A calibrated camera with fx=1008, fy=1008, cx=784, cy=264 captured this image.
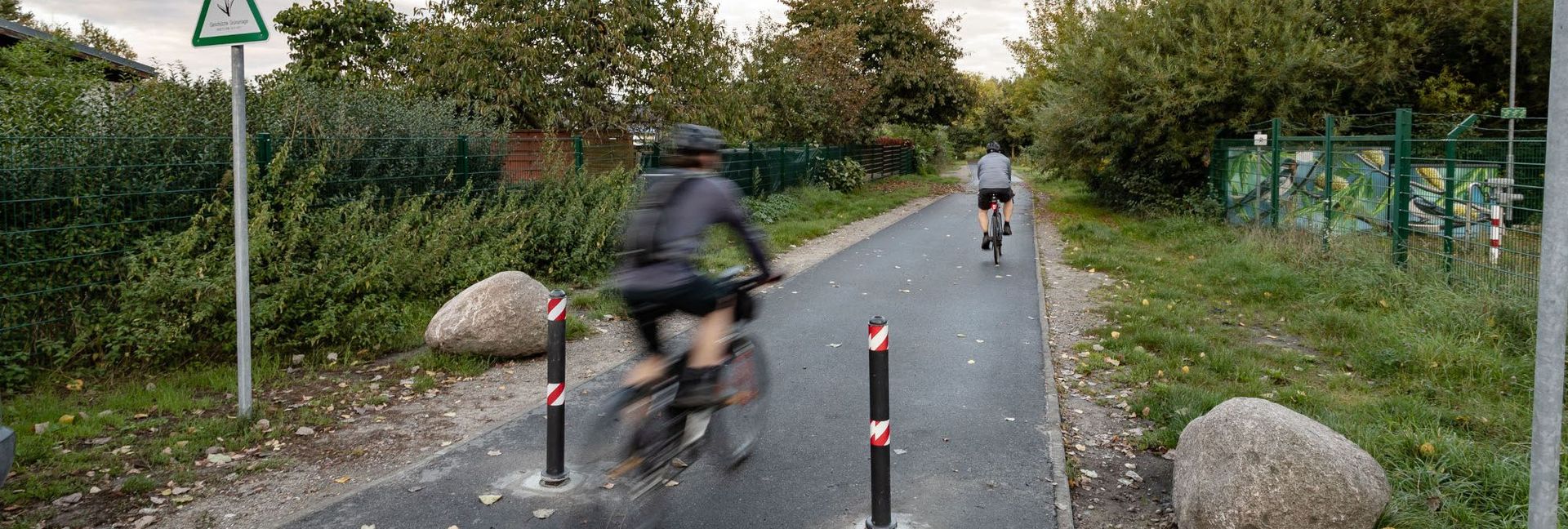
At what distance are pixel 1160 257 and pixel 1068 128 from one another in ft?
26.5

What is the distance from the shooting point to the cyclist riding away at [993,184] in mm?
13180

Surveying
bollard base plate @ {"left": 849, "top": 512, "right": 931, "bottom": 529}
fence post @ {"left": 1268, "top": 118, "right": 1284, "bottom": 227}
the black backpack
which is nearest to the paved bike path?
bollard base plate @ {"left": 849, "top": 512, "right": 931, "bottom": 529}

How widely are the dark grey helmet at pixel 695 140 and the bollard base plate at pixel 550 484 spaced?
1627mm

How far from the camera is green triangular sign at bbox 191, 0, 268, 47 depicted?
17.3 feet

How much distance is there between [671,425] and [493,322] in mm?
3094

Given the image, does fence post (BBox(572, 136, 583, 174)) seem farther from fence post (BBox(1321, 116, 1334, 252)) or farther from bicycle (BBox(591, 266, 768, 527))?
fence post (BBox(1321, 116, 1334, 252))

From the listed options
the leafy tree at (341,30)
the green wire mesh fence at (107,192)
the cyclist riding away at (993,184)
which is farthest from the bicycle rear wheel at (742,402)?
the leafy tree at (341,30)

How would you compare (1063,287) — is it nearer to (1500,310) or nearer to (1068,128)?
(1500,310)

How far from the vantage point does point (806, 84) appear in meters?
28.5

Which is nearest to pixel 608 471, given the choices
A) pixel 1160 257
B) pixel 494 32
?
pixel 1160 257

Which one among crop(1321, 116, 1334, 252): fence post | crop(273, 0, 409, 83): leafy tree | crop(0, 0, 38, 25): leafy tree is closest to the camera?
crop(1321, 116, 1334, 252): fence post

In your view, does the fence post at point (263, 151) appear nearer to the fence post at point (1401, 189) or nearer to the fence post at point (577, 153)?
the fence post at point (577, 153)

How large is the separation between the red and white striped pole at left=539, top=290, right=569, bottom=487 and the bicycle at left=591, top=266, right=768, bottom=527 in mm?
182

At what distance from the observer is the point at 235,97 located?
5512 millimetres
